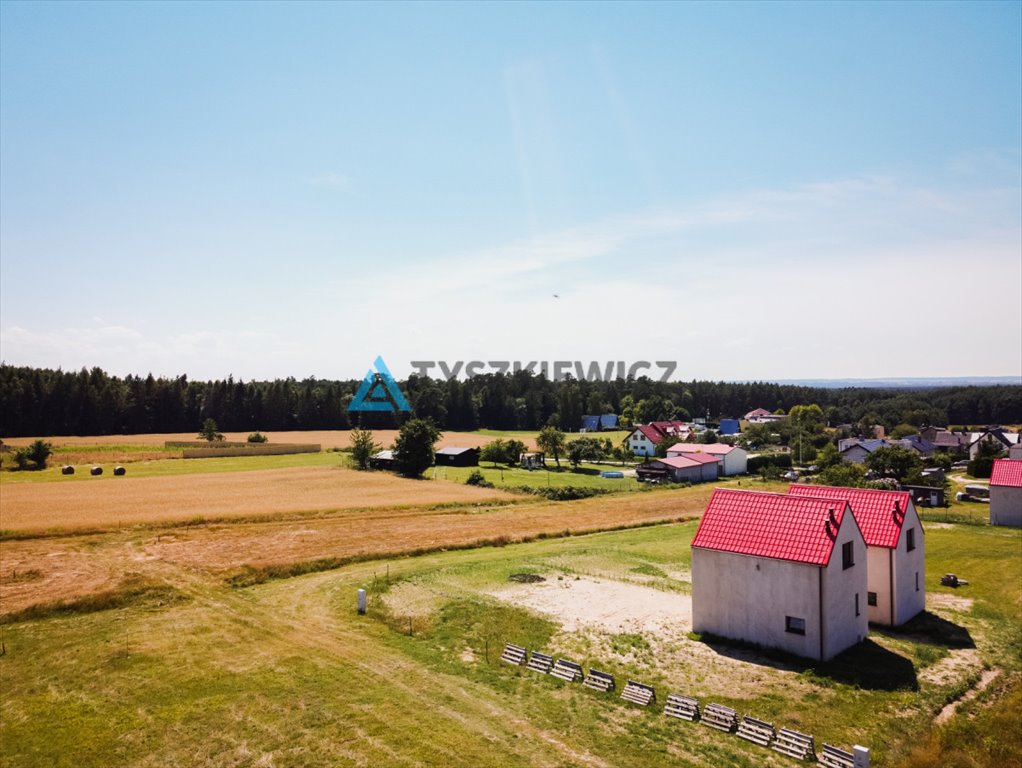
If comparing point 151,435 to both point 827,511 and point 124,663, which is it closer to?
point 124,663

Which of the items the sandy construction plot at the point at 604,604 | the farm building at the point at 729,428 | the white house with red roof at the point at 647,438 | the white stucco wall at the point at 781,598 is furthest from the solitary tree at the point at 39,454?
the farm building at the point at 729,428

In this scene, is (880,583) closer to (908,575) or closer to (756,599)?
(908,575)

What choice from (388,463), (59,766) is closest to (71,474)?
(388,463)

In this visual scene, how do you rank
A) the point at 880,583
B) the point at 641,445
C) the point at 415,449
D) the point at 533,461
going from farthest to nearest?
the point at 641,445 < the point at 533,461 < the point at 415,449 < the point at 880,583

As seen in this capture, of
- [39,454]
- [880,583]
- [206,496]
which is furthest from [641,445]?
[39,454]

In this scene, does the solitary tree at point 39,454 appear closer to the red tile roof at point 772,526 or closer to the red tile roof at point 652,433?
the red tile roof at point 652,433

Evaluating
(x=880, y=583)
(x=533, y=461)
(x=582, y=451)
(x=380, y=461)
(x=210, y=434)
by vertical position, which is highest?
(x=210, y=434)
